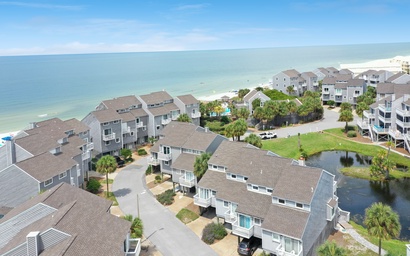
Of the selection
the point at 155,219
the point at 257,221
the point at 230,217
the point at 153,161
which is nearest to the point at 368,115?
the point at 153,161

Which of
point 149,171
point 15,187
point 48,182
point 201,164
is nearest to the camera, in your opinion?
point 15,187

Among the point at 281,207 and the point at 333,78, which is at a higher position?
the point at 333,78

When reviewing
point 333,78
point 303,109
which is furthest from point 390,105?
point 333,78

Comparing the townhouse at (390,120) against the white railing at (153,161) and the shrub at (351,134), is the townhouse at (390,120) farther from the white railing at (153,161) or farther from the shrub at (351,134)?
the white railing at (153,161)

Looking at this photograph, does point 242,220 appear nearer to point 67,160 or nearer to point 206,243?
point 206,243

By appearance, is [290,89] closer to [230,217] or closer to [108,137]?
[108,137]

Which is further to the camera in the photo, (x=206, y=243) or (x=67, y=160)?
(x=67, y=160)
